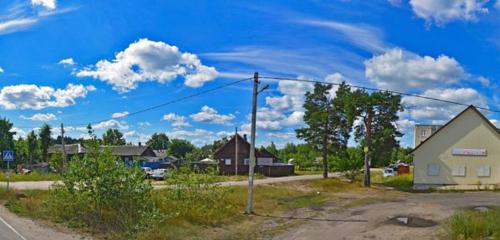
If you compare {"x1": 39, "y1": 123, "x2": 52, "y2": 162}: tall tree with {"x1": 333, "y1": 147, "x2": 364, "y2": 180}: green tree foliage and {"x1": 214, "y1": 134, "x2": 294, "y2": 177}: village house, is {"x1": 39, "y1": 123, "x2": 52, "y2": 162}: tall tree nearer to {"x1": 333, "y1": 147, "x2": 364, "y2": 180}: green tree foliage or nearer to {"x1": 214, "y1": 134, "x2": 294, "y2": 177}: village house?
{"x1": 214, "y1": 134, "x2": 294, "y2": 177}: village house

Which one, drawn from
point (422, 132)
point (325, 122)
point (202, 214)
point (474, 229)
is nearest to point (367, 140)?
point (325, 122)

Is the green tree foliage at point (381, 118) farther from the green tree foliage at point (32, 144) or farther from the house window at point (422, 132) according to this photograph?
the green tree foliage at point (32, 144)

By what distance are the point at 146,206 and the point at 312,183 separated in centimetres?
2684

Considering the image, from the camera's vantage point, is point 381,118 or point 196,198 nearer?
point 196,198

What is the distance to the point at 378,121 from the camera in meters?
41.8

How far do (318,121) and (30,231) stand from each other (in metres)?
33.7

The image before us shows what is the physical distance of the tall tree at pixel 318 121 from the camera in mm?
46691

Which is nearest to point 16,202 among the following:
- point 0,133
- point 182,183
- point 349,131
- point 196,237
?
point 182,183

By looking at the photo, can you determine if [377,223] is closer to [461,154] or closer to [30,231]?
[30,231]

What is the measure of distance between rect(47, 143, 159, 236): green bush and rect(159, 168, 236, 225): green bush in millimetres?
1884

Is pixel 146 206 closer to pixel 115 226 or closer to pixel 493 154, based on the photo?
pixel 115 226

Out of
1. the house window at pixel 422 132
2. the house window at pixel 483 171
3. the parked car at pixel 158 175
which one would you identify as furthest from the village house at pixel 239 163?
the house window at pixel 483 171

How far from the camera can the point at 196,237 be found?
16594mm

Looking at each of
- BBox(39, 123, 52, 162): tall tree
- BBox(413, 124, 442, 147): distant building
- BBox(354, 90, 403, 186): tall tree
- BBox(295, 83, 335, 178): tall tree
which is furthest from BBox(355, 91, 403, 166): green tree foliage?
BBox(39, 123, 52, 162): tall tree
